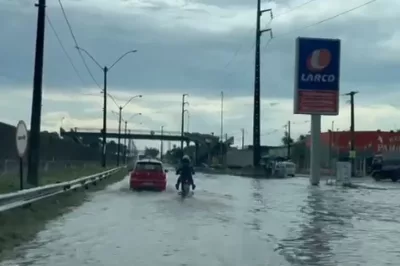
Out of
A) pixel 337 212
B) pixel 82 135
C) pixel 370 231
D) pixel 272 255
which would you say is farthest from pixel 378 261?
pixel 82 135

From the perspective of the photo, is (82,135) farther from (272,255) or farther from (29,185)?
(272,255)

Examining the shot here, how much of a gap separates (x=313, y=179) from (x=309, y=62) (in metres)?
8.29

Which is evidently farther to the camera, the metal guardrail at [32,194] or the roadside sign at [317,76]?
the roadside sign at [317,76]

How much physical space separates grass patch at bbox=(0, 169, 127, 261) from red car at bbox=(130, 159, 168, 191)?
10366 millimetres

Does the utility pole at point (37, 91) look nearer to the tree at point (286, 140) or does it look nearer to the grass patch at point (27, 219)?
the grass patch at point (27, 219)

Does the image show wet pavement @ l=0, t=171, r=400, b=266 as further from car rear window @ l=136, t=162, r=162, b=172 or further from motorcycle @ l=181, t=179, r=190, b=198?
car rear window @ l=136, t=162, r=162, b=172

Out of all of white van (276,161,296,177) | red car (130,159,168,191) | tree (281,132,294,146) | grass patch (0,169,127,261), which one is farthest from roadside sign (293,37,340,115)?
tree (281,132,294,146)

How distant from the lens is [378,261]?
14.1 m

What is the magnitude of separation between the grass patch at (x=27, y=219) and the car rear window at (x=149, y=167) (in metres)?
10.7

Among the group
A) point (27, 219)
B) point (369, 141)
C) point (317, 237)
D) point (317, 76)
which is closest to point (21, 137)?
point (27, 219)

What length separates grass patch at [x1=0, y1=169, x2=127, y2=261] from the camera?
1537cm

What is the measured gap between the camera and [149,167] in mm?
39688

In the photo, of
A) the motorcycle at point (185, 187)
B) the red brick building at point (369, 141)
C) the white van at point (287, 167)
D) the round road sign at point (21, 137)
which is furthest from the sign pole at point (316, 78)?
the red brick building at point (369, 141)

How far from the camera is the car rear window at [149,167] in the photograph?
3950 cm
